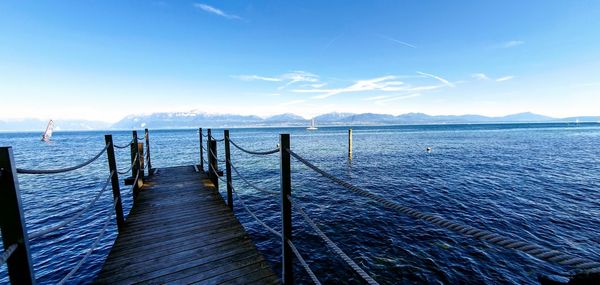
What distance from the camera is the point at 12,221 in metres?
2.13

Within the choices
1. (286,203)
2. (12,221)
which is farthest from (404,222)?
(12,221)

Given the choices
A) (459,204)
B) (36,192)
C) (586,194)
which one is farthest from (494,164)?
(36,192)

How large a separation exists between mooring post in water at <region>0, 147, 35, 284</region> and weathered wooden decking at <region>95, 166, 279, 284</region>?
1269mm

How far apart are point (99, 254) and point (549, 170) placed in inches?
992

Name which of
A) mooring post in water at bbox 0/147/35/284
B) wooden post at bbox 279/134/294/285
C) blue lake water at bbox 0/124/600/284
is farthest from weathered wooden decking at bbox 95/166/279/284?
blue lake water at bbox 0/124/600/284

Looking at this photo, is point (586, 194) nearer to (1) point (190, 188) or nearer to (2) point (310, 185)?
(2) point (310, 185)

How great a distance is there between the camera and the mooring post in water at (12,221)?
6.85 ft

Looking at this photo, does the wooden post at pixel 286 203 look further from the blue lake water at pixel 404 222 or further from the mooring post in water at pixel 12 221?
the blue lake water at pixel 404 222

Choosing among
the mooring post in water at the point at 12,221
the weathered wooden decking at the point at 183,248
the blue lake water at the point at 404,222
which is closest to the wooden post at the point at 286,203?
the weathered wooden decking at the point at 183,248

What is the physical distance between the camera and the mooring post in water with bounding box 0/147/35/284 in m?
2.09

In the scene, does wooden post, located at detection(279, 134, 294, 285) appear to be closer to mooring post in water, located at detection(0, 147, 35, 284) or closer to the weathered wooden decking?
the weathered wooden decking

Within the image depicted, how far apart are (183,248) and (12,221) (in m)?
2.27

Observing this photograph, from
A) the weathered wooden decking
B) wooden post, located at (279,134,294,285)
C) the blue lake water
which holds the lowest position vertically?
the blue lake water

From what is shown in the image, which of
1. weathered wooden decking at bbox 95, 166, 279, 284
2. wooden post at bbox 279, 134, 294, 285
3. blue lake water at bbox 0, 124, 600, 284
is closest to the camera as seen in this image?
wooden post at bbox 279, 134, 294, 285
